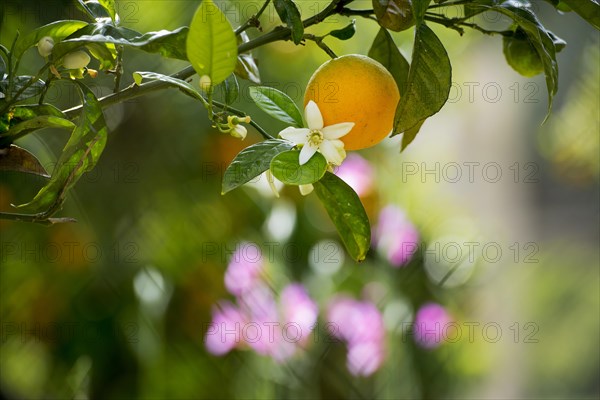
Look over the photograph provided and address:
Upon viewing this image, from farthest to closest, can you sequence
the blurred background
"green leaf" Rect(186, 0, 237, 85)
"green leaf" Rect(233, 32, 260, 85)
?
the blurred background < "green leaf" Rect(233, 32, 260, 85) < "green leaf" Rect(186, 0, 237, 85)

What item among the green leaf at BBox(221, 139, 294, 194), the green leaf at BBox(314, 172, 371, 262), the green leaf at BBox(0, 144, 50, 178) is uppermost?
the green leaf at BBox(221, 139, 294, 194)

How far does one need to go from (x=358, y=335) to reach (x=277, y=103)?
33.0 inches

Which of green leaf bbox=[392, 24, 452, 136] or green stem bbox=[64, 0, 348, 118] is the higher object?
green leaf bbox=[392, 24, 452, 136]

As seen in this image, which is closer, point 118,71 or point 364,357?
point 118,71

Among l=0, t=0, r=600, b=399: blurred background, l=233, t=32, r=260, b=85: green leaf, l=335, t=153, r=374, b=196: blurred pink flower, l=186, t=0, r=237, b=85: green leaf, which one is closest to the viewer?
l=186, t=0, r=237, b=85: green leaf

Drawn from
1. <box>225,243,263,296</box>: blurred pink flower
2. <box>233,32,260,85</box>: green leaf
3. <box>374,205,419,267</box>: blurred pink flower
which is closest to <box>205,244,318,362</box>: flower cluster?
<box>225,243,263,296</box>: blurred pink flower

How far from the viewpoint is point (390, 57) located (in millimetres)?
438

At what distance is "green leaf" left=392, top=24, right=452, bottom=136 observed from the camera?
1.08 feet

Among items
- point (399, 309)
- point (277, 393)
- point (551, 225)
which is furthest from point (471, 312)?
point (551, 225)

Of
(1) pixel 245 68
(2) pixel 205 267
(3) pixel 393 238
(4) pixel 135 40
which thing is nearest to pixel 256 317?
(2) pixel 205 267

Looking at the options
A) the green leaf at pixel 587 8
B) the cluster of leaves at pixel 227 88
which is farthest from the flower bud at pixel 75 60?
the green leaf at pixel 587 8

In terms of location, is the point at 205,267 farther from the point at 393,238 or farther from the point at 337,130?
the point at 337,130

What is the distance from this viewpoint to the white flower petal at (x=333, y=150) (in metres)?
0.34

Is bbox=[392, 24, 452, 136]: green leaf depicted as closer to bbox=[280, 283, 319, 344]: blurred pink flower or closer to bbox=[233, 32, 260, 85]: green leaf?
bbox=[233, 32, 260, 85]: green leaf
